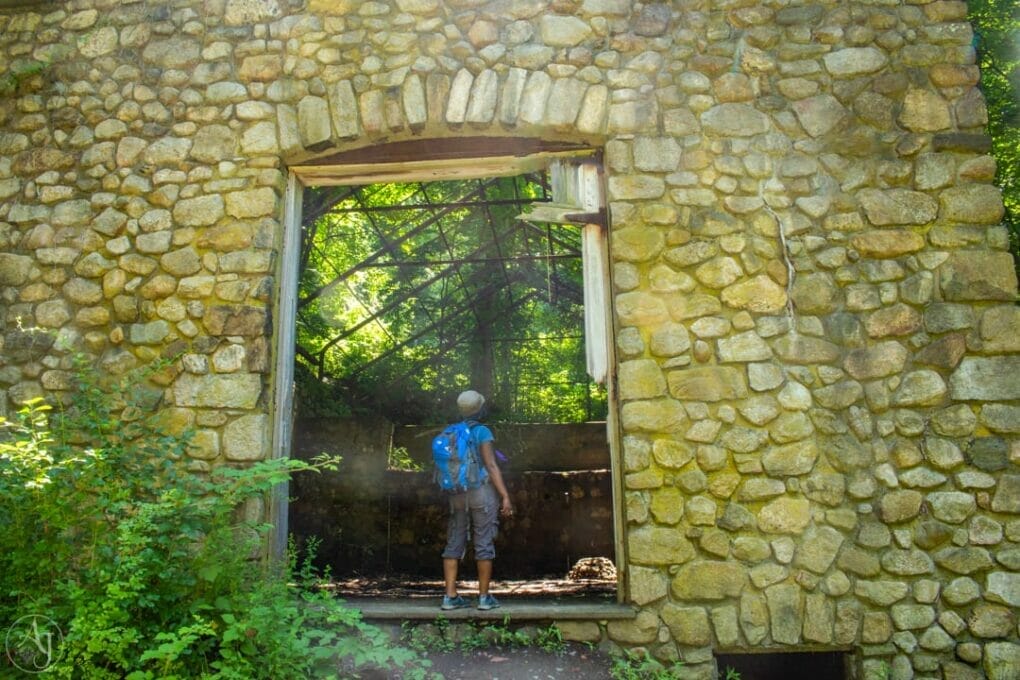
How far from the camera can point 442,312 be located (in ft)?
38.0

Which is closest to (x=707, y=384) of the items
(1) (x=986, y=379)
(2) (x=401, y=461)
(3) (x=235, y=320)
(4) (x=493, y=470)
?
(1) (x=986, y=379)

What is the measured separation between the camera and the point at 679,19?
421cm

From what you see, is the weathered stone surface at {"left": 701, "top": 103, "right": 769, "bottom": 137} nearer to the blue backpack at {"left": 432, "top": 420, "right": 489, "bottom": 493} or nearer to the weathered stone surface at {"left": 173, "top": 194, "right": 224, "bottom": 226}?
the blue backpack at {"left": 432, "top": 420, "right": 489, "bottom": 493}

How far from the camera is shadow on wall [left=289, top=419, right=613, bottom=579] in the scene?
26.1ft

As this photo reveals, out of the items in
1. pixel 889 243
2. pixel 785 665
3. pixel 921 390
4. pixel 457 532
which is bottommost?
pixel 785 665

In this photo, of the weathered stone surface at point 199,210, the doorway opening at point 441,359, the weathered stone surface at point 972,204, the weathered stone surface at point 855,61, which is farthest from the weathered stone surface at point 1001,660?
the weathered stone surface at point 199,210

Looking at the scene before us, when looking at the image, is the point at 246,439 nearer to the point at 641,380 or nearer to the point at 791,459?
the point at 641,380

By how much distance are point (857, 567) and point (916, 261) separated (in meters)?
1.63

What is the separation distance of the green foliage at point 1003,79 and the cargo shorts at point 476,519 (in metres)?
4.46

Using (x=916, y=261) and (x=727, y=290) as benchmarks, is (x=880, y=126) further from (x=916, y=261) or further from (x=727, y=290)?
(x=727, y=290)

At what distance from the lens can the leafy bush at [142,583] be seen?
289 centimetres

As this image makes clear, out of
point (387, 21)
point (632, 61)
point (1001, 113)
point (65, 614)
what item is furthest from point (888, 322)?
point (65, 614)

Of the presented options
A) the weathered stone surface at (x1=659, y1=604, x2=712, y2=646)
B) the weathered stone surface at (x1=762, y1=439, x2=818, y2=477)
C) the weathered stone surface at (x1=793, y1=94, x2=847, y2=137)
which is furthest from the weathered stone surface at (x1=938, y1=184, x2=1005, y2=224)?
the weathered stone surface at (x1=659, y1=604, x2=712, y2=646)

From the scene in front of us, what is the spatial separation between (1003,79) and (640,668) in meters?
5.22
